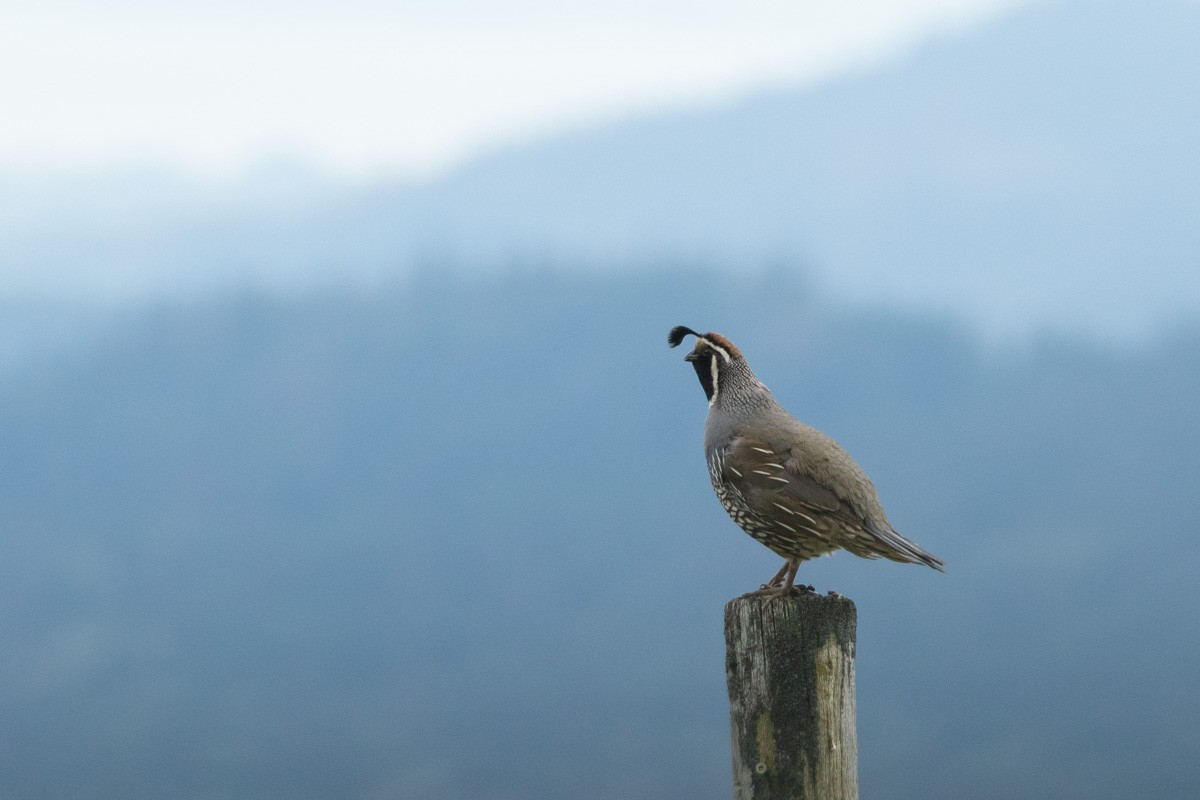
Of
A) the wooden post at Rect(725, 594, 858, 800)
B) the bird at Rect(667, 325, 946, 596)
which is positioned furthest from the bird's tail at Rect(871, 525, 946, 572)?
the wooden post at Rect(725, 594, 858, 800)

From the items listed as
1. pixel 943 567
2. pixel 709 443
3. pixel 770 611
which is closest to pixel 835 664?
pixel 770 611

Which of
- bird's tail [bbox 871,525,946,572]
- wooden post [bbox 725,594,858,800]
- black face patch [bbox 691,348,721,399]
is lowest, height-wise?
wooden post [bbox 725,594,858,800]

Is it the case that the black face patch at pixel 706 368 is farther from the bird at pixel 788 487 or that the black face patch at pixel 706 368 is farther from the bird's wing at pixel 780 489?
the bird's wing at pixel 780 489

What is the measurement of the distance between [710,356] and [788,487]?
1.09m

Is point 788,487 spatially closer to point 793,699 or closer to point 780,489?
point 780,489

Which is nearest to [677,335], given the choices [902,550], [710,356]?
[710,356]

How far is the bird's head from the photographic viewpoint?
809 centimetres

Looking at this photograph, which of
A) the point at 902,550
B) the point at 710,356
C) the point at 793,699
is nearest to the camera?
the point at 793,699

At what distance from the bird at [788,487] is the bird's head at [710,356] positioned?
0.13 meters

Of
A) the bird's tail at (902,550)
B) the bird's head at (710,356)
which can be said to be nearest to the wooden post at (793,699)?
the bird's tail at (902,550)

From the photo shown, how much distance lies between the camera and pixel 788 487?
24.7 ft

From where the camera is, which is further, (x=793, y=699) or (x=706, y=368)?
(x=706, y=368)

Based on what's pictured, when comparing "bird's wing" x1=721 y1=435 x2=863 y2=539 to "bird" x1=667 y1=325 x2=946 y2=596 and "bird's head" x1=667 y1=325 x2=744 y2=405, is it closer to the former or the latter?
"bird" x1=667 y1=325 x2=946 y2=596

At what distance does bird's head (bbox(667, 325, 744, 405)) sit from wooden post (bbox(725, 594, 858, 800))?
98.1 inches
